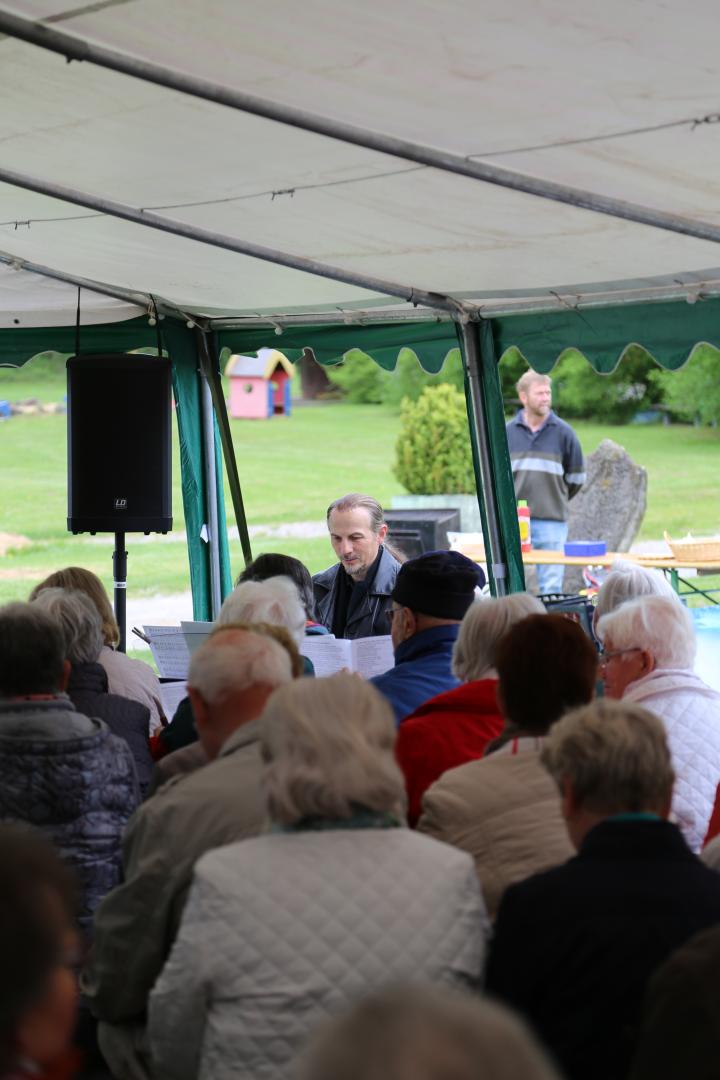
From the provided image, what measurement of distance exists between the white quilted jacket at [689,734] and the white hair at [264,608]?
93 cm

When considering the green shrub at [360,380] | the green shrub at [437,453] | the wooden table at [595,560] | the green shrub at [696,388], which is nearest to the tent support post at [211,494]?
the wooden table at [595,560]

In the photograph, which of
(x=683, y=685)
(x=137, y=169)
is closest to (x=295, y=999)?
(x=683, y=685)

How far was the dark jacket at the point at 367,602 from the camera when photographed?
5.26 m

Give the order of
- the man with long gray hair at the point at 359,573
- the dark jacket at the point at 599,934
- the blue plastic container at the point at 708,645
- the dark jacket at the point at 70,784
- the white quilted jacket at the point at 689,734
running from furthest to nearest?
the blue plastic container at the point at 708,645 → the man with long gray hair at the point at 359,573 → the white quilted jacket at the point at 689,734 → the dark jacket at the point at 70,784 → the dark jacket at the point at 599,934

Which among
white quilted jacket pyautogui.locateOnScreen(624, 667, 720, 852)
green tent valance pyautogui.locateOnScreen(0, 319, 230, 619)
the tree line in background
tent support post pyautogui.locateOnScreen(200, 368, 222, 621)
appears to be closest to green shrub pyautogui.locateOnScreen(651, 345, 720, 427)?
the tree line in background

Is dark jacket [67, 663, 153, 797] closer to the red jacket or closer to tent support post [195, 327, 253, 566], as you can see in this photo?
the red jacket

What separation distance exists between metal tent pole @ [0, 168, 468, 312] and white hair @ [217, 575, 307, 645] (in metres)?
1.95

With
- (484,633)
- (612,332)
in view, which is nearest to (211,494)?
(612,332)

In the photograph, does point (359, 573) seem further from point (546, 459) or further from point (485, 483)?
point (546, 459)

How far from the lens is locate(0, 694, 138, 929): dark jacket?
2812 mm

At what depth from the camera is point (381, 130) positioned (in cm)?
367

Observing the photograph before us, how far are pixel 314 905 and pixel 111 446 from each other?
4.95 m

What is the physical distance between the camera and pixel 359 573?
5352 millimetres

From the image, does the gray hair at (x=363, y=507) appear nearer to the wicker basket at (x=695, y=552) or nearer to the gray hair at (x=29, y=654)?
the gray hair at (x=29, y=654)
